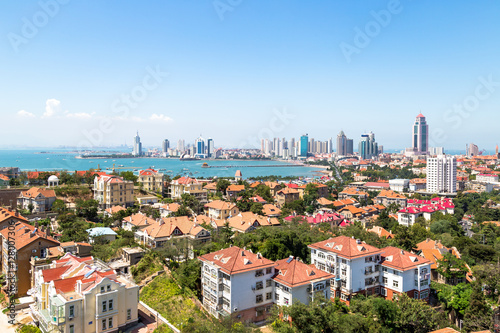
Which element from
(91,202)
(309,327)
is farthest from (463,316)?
(91,202)

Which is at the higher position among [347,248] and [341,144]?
[341,144]

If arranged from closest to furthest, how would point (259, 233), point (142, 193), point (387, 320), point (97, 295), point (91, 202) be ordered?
point (97, 295) → point (387, 320) → point (259, 233) → point (91, 202) → point (142, 193)

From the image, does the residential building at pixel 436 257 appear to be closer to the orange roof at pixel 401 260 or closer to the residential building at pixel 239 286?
the orange roof at pixel 401 260

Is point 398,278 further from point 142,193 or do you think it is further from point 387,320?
point 142,193

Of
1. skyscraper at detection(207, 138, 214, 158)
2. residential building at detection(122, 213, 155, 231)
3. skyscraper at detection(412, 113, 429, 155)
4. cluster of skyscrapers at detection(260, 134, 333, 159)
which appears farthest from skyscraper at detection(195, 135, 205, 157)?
residential building at detection(122, 213, 155, 231)

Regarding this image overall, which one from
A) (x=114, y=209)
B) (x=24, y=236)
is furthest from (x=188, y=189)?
(x=24, y=236)

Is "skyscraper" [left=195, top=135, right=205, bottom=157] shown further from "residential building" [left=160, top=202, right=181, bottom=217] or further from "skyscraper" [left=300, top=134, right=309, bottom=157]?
"residential building" [left=160, top=202, right=181, bottom=217]

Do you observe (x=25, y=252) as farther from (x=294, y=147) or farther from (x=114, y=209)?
(x=294, y=147)

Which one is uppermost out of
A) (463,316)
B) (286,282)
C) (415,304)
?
(286,282)

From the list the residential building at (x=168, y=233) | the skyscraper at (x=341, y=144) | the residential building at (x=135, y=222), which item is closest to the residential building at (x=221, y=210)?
the residential building at (x=135, y=222)
